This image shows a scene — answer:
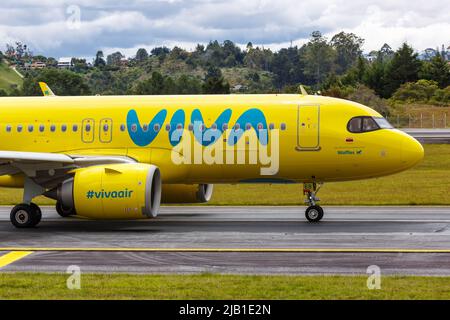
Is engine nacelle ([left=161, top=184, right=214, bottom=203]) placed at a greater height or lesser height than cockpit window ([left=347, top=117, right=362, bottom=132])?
lesser

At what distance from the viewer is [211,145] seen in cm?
2578

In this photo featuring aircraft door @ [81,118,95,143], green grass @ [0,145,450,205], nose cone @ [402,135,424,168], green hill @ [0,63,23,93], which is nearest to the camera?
nose cone @ [402,135,424,168]

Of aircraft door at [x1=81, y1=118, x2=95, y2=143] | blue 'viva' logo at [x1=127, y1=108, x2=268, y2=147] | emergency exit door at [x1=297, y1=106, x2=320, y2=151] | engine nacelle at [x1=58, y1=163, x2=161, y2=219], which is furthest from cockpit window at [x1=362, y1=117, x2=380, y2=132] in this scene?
aircraft door at [x1=81, y1=118, x2=95, y2=143]

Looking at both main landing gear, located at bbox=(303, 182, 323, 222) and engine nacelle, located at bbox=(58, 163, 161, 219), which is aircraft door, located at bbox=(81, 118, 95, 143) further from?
main landing gear, located at bbox=(303, 182, 323, 222)

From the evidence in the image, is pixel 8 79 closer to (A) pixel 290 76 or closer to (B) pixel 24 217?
(A) pixel 290 76

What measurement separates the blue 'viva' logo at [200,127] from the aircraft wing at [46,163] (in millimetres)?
967

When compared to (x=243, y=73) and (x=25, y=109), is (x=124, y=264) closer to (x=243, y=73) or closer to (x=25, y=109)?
(x=25, y=109)

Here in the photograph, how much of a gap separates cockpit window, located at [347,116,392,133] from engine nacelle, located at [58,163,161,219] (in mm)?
5800

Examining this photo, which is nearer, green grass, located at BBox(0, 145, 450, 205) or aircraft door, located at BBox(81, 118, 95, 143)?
aircraft door, located at BBox(81, 118, 95, 143)

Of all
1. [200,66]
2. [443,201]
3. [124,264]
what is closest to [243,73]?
[200,66]

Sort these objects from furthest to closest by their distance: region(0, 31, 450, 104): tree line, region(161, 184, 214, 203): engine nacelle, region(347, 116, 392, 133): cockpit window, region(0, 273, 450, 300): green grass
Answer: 1. region(0, 31, 450, 104): tree line
2. region(161, 184, 214, 203): engine nacelle
3. region(347, 116, 392, 133): cockpit window
4. region(0, 273, 450, 300): green grass

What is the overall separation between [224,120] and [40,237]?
20.8 ft

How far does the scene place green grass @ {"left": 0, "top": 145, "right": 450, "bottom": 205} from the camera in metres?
33.2

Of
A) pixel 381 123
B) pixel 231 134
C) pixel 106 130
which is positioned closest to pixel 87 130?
pixel 106 130
